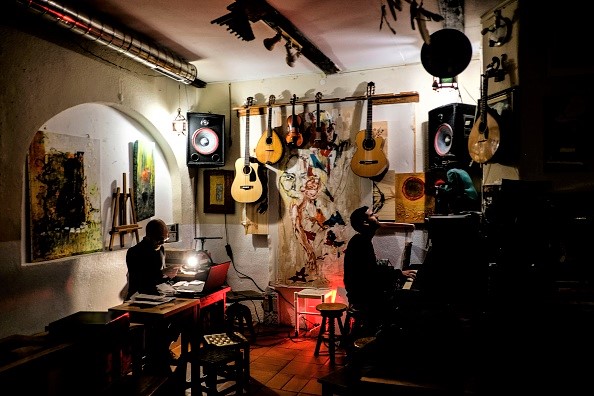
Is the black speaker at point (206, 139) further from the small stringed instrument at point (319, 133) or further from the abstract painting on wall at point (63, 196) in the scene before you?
the abstract painting on wall at point (63, 196)

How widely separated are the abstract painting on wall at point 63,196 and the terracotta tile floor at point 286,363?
2.04 meters

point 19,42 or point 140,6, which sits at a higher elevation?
point 140,6

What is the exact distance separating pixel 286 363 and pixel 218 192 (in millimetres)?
2880

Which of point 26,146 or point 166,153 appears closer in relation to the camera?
point 26,146

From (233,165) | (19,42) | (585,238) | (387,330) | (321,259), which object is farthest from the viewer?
(233,165)

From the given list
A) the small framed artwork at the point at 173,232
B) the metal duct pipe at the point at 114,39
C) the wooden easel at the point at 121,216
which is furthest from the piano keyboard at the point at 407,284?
the metal duct pipe at the point at 114,39

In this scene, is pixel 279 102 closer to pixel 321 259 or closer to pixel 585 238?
pixel 321 259

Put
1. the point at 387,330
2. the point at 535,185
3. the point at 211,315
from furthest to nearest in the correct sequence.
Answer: the point at 211,315 < the point at 535,185 < the point at 387,330

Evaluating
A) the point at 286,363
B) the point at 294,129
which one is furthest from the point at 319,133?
the point at 286,363

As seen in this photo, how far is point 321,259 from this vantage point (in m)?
6.21

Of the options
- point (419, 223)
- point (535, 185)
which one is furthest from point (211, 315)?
point (535, 185)

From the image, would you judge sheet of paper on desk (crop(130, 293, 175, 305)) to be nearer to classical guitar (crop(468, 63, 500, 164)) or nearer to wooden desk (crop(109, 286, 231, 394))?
wooden desk (crop(109, 286, 231, 394))

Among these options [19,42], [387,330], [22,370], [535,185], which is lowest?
[22,370]

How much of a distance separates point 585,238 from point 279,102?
4378mm
